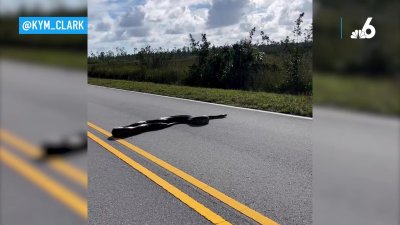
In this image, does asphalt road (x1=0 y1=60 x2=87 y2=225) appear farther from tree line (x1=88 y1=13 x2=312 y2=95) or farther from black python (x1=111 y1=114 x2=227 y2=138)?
tree line (x1=88 y1=13 x2=312 y2=95)

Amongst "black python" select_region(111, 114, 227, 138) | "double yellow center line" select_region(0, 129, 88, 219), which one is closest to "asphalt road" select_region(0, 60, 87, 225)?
"double yellow center line" select_region(0, 129, 88, 219)

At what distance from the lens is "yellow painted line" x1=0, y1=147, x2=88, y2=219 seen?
0.67 meters

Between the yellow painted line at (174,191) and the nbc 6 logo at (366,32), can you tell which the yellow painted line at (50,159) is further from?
the yellow painted line at (174,191)

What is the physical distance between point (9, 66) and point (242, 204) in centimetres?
243

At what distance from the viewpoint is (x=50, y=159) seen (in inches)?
28.0

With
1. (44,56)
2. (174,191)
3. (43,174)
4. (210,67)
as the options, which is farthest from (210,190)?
(210,67)

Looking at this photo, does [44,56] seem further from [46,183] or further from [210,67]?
[210,67]

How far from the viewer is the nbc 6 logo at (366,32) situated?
23.6 inches

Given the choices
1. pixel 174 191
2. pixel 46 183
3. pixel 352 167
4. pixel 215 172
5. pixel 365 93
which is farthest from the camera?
pixel 215 172

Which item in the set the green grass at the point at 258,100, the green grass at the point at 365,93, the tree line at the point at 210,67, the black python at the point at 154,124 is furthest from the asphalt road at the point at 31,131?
the tree line at the point at 210,67

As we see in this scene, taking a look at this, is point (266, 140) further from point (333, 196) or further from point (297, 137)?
point (333, 196)

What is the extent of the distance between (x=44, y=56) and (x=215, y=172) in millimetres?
3239

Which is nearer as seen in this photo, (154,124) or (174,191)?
(174,191)

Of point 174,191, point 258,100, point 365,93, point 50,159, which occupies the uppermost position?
point 365,93
